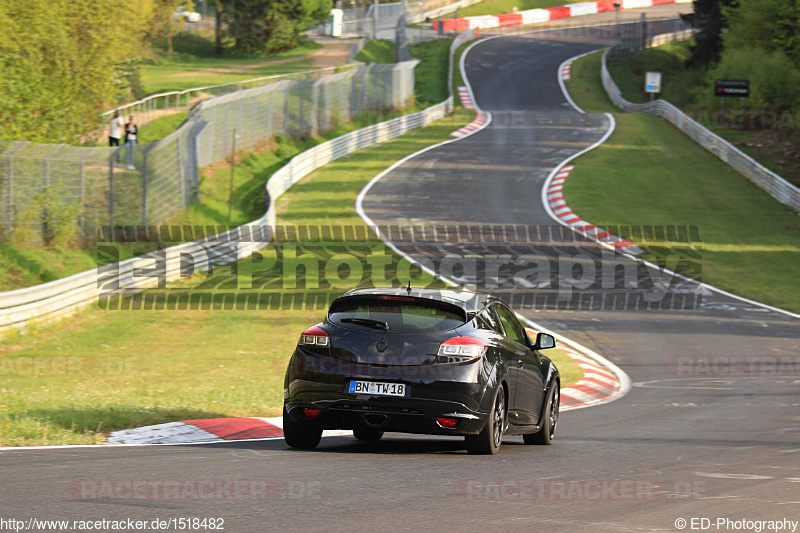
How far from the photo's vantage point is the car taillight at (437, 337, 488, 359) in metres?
8.38

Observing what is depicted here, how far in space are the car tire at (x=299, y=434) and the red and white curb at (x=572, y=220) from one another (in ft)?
70.6

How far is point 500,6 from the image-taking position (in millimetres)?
100625

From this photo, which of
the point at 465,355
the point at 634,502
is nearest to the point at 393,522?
the point at 634,502

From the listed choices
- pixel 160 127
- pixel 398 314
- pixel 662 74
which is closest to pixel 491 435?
pixel 398 314

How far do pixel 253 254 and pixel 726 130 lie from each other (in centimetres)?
3099

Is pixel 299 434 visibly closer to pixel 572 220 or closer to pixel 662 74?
pixel 572 220

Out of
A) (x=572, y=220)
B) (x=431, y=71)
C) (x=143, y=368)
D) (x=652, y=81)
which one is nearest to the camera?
(x=143, y=368)

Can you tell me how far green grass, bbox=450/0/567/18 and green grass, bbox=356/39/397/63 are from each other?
48.3 ft

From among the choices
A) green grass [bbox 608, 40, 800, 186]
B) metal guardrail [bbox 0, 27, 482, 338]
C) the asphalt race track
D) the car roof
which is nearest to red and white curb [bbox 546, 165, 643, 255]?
green grass [bbox 608, 40, 800, 186]

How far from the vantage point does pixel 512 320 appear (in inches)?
392

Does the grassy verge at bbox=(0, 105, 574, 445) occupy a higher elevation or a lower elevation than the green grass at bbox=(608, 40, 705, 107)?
lower

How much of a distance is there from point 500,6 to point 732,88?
53.8 meters

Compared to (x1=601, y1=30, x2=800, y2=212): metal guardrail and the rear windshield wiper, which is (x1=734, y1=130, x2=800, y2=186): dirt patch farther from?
the rear windshield wiper

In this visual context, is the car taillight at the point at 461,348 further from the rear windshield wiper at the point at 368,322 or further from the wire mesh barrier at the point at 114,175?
the wire mesh barrier at the point at 114,175
